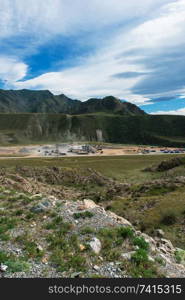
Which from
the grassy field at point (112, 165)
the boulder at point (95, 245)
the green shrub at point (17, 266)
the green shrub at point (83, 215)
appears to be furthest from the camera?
the grassy field at point (112, 165)

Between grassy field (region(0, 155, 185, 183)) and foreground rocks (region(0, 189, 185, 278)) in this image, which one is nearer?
foreground rocks (region(0, 189, 185, 278))

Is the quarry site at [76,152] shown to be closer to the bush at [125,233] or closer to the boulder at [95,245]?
the bush at [125,233]

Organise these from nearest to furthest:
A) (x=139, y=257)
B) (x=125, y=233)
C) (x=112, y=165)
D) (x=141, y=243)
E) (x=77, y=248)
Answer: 1. (x=139, y=257)
2. (x=77, y=248)
3. (x=141, y=243)
4. (x=125, y=233)
5. (x=112, y=165)

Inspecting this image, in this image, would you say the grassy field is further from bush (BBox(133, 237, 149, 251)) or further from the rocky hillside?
bush (BBox(133, 237, 149, 251))

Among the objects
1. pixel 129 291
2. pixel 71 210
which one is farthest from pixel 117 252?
pixel 71 210

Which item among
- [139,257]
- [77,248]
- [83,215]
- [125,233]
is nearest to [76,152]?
[83,215]

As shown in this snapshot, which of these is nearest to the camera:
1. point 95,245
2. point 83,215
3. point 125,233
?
point 95,245

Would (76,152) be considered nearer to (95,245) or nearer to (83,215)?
(83,215)

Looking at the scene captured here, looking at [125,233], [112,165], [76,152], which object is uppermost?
[125,233]

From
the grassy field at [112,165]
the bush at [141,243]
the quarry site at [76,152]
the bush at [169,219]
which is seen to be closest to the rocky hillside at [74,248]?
the bush at [141,243]

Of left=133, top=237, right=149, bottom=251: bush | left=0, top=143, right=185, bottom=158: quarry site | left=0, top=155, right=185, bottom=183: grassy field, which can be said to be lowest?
left=0, top=155, right=185, bottom=183: grassy field

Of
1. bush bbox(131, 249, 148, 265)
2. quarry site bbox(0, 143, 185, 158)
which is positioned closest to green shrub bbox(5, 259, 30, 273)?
bush bbox(131, 249, 148, 265)

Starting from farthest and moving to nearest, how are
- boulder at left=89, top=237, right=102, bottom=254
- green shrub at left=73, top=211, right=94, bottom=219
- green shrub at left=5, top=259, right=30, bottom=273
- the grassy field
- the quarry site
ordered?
the quarry site < the grassy field < green shrub at left=73, top=211, right=94, bottom=219 < boulder at left=89, top=237, right=102, bottom=254 < green shrub at left=5, top=259, right=30, bottom=273

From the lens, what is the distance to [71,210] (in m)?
15.1
